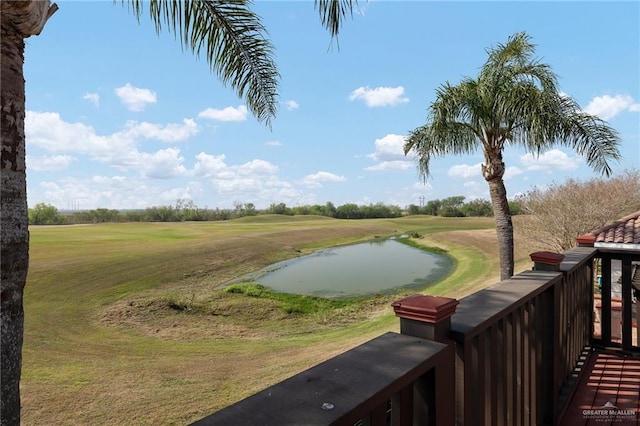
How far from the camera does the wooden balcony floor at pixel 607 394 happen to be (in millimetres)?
2346

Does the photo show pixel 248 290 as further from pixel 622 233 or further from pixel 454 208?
pixel 454 208

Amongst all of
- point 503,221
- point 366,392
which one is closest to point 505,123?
point 503,221

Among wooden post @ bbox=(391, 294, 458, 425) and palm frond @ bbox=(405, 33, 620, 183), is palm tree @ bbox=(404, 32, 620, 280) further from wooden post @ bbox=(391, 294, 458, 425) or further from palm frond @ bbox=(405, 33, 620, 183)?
wooden post @ bbox=(391, 294, 458, 425)

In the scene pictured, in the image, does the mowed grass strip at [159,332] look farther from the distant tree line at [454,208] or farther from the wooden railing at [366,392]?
the distant tree line at [454,208]

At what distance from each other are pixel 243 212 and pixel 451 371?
75770 mm

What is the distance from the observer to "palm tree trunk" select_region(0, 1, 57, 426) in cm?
139

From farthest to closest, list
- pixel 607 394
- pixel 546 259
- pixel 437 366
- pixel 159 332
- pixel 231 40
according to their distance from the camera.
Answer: pixel 159 332, pixel 231 40, pixel 607 394, pixel 546 259, pixel 437 366

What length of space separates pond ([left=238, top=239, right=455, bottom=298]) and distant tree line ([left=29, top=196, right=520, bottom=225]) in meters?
26.4

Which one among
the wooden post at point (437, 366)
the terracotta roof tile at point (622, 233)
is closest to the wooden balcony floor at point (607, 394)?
the wooden post at point (437, 366)

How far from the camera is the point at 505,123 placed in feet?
27.9

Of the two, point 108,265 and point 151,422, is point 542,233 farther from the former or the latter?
point 108,265

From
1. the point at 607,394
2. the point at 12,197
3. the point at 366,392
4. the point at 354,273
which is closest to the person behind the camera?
the point at 366,392

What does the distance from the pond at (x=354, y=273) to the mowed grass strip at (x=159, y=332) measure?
1.51 m

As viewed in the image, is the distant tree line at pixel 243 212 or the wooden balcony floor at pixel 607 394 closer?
the wooden balcony floor at pixel 607 394
